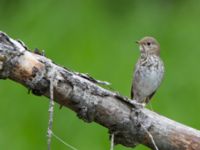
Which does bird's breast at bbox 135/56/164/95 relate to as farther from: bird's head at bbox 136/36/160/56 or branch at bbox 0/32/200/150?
branch at bbox 0/32/200/150

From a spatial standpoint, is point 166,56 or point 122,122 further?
point 166,56

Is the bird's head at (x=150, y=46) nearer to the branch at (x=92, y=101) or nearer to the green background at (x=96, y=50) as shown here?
the green background at (x=96, y=50)

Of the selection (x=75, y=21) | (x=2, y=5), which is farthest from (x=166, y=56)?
(x=2, y=5)

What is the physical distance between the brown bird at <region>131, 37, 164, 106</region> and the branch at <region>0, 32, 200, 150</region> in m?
1.35

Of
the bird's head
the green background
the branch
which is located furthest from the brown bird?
the branch

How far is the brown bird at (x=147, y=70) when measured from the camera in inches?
182

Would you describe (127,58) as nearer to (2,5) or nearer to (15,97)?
(15,97)

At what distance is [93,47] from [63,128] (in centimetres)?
59

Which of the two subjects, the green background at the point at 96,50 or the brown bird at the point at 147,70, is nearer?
the brown bird at the point at 147,70

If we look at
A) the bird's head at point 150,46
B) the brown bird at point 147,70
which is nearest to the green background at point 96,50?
the brown bird at point 147,70

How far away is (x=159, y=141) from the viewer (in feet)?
10.7

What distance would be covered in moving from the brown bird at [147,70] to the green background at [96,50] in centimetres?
17

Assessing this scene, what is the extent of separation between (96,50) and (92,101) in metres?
2.24

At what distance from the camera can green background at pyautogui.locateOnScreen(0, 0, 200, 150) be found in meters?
4.94
